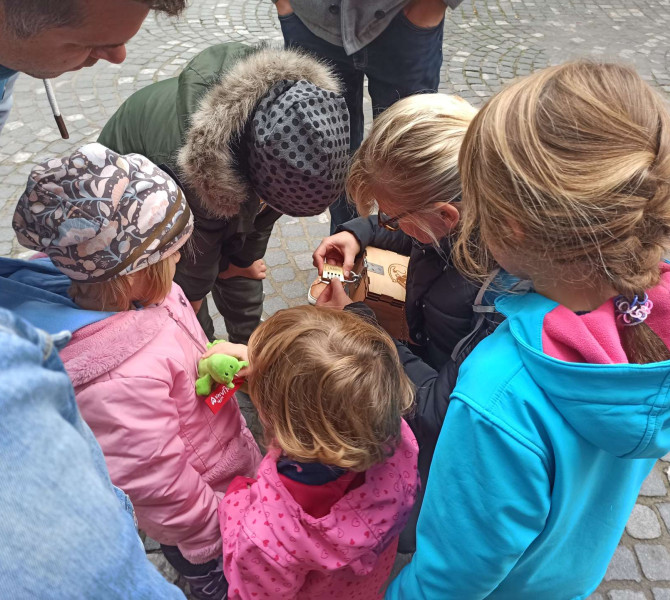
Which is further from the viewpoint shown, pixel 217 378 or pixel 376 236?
pixel 376 236

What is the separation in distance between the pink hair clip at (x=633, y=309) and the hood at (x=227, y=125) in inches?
50.1

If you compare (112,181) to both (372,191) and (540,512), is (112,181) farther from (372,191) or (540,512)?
(540,512)

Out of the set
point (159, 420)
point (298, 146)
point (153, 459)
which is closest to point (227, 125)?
point (298, 146)

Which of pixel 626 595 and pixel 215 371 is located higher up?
pixel 215 371

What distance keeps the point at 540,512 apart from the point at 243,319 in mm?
1994

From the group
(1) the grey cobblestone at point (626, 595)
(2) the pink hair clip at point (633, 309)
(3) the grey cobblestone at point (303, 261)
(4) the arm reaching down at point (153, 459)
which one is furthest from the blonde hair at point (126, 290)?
(1) the grey cobblestone at point (626, 595)

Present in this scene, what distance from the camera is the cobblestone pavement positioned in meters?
2.45

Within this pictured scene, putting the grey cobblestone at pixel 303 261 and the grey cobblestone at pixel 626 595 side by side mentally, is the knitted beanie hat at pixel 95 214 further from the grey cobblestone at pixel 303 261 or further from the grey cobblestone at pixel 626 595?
the grey cobblestone at pixel 626 595

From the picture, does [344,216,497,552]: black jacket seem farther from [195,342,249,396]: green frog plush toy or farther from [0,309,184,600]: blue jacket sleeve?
[0,309,184,600]: blue jacket sleeve

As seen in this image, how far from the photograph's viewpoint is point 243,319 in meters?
2.87

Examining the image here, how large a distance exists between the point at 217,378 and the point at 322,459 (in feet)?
1.60

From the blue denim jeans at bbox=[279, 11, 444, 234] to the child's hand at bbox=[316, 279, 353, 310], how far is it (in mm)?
849

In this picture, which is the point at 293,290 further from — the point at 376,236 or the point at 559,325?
the point at 559,325

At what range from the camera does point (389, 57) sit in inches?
113
